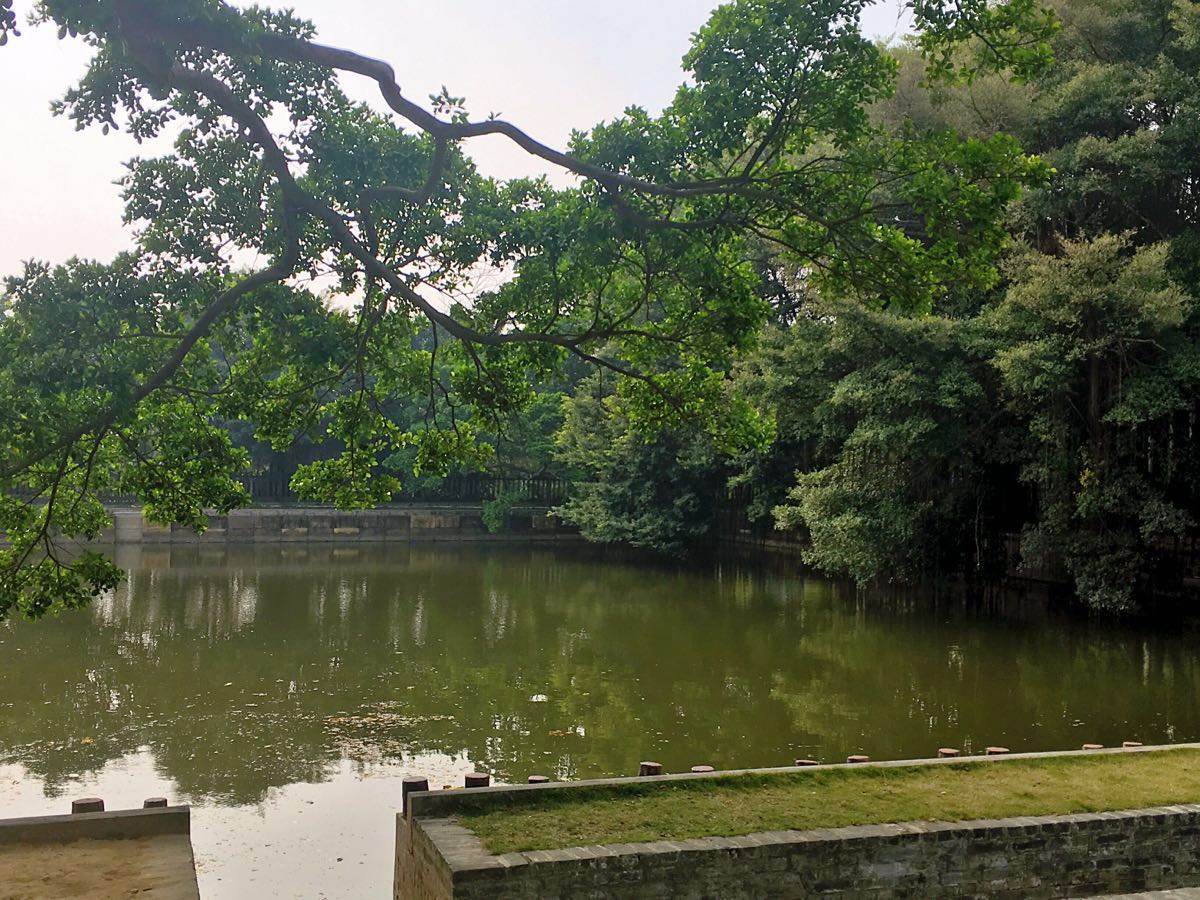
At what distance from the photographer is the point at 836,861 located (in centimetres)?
533

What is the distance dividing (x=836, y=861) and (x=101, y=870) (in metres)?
3.59

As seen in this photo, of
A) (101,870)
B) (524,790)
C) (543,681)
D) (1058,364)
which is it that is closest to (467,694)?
(543,681)

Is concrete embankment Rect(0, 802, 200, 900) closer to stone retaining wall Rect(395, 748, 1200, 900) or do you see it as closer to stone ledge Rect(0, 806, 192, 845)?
stone ledge Rect(0, 806, 192, 845)

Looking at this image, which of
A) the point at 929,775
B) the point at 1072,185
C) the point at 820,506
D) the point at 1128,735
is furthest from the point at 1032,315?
the point at 929,775

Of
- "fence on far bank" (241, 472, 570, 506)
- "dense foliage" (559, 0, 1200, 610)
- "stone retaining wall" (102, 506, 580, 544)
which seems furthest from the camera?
"fence on far bank" (241, 472, 570, 506)

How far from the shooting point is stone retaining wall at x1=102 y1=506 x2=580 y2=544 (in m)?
28.8

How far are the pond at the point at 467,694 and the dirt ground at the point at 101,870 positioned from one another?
0.79 m

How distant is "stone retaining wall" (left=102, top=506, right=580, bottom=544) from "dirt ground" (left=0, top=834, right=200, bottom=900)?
23877mm

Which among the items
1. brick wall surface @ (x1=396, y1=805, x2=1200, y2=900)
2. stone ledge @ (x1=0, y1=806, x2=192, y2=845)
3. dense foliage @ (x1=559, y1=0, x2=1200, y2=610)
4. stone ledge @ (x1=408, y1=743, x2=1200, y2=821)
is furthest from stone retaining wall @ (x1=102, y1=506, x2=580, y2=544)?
brick wall surface @ (x1=396, y1=805, x2=1200, y2=900)

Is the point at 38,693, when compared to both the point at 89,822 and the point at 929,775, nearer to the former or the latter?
the point at 89,822

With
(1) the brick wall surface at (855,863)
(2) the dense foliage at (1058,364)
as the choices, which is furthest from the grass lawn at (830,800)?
(2) the dense foliage at (1058,364)

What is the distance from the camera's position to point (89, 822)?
6.13m

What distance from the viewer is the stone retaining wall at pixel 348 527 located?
2883cm

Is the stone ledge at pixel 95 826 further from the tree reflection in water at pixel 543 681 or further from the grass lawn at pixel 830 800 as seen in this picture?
the tree reflection in water at pixel 543 681
